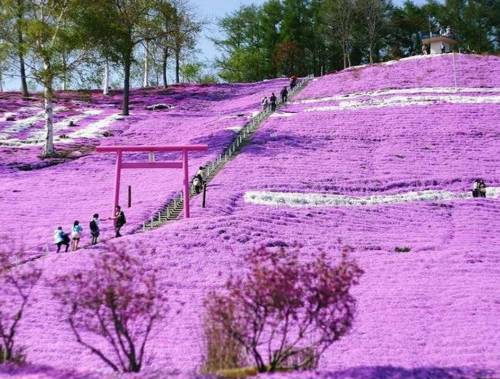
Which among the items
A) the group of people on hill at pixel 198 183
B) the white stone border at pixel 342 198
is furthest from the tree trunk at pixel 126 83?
the white stone border at pixel 342 198

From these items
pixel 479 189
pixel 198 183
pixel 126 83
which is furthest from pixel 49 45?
pixel 479 189

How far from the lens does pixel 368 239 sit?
91.5ft

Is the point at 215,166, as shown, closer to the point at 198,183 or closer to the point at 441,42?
the point at 198,183

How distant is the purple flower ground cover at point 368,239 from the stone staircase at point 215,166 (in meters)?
0.88

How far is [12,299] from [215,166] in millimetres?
21009

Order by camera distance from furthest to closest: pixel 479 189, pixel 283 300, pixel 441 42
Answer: pixel 441 42 → pixel 479 189 → pixel 283 300

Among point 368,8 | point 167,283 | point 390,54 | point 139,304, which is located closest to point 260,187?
A: point 167,283

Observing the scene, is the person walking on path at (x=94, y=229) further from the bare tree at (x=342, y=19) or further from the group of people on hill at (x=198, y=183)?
the bare tree at (x=342, y=19)

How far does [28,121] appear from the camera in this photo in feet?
206

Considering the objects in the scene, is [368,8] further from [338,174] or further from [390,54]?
[338,174]

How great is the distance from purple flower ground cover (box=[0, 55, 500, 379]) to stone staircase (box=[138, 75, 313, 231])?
879 millimetres

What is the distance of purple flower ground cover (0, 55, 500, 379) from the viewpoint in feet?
53.9

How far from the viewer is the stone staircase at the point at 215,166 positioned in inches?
1209

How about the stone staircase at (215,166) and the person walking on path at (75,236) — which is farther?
the stone staircase at (215,166)
